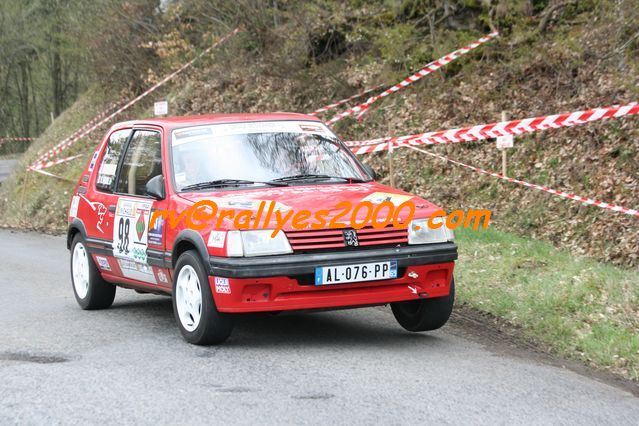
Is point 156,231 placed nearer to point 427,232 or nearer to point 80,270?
point 80,270

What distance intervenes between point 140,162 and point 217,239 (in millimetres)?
2095

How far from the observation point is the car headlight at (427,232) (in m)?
7.30

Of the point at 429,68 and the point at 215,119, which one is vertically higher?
the point at 429,68

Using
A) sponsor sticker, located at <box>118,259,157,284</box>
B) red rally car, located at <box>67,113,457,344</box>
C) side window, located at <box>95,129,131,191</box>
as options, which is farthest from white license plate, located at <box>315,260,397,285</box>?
side window, located at <box>95,129,131,191</box>

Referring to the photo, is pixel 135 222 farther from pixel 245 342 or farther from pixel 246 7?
pixel 246 7

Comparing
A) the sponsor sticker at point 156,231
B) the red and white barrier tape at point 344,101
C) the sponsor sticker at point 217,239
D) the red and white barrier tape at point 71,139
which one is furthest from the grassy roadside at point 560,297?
the red and white barrier tape at point 71,139

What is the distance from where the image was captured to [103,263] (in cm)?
914

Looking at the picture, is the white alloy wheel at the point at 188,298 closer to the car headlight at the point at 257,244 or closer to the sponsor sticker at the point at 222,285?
the sponsor sticker at the point at 222,285

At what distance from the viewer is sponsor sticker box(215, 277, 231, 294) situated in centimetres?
691

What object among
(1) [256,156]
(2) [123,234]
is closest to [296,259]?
(1) [256,156]

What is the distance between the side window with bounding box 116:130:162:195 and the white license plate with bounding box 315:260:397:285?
6.60 feet

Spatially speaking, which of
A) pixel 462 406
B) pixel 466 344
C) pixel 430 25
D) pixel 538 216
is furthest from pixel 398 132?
pixel 462 406

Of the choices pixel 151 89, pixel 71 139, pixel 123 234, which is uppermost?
pixel 151 89

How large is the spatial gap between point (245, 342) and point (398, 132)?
11.1m
